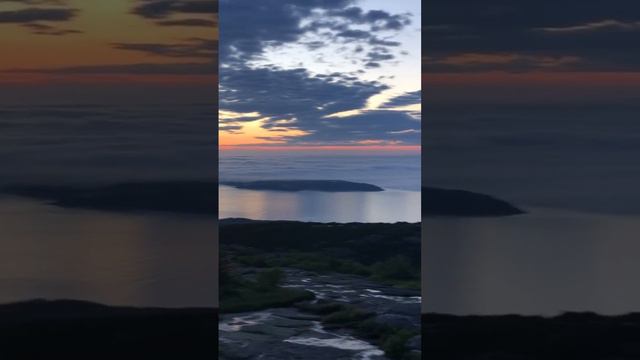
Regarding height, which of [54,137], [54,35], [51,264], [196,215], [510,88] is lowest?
[51,264]

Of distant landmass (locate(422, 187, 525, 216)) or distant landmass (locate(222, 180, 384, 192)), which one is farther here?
distant landmass (locate(222, 180, 384, 192))

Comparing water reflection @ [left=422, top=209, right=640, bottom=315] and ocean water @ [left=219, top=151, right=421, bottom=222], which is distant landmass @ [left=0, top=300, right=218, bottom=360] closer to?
water reflection @ [left=422, top=209, right=640, bottom=315]

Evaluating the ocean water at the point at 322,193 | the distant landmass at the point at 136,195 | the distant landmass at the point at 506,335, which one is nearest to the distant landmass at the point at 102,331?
the distant landmass at the point at 136,195

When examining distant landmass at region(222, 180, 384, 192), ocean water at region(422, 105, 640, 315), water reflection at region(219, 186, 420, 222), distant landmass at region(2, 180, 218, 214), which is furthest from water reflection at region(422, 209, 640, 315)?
distant landmass at region(222, 180, 384, 192)

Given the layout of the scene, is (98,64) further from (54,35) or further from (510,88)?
(510,88)

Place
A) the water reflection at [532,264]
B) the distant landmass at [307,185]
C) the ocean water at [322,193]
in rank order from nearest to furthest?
the water reflection at [532,264] < the ocean water at [322,193] < the distant landmass at [307,185]

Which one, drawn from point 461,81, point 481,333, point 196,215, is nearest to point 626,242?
point 481,333

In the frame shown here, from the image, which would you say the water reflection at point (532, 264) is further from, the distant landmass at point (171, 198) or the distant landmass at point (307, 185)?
the distant landmass at point (307, 185)
